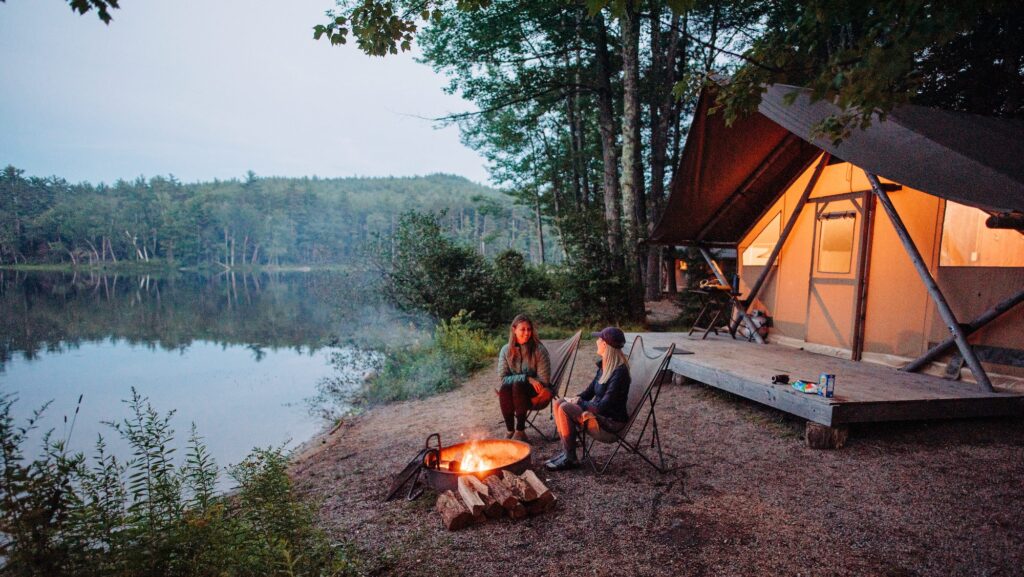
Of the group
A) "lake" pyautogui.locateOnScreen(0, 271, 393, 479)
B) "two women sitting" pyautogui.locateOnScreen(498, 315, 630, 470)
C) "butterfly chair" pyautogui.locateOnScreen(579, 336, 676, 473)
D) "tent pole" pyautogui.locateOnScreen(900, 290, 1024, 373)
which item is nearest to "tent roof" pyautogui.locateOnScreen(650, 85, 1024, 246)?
"tent pole" pyautogui.locateOnScreen(900, 290, 1024, 373)

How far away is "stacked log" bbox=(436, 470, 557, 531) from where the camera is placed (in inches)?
107

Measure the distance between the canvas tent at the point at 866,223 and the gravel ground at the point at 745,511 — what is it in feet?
4.04

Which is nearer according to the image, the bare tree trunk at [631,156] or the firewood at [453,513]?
the firewood at [453,513]

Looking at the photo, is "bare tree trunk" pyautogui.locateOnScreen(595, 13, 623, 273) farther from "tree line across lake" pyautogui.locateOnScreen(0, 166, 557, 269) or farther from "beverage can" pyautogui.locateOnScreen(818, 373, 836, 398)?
"tree line across lake" pyautogui.locateOnScreen(0, 166, 557, 269)

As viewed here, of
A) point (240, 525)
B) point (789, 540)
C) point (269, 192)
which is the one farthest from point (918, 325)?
point (269, 192)

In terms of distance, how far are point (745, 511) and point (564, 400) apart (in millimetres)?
1388

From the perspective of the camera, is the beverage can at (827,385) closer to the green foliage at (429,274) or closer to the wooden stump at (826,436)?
the wooden stump at (826,436)

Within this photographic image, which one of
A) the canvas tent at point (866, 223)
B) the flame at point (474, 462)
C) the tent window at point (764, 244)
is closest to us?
the flame at point (474, 462)

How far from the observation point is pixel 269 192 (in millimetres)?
62438

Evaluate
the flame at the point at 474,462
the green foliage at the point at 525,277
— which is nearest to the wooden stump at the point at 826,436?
the flame at the point at 474,462

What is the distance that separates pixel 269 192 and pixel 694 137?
67518 millimetres

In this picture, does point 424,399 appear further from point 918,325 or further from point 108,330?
point 108,330

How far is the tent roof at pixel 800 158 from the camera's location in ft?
10.2

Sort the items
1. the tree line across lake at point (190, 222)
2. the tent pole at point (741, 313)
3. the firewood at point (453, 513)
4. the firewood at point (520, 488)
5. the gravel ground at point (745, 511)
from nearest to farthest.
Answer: the gravel ground at point (745, 511)
the firewood at point (453, 513)
the firewood at point (520, 488)
the tent pole at point (741, 313)
the tree line across lake at point (190, 222)
